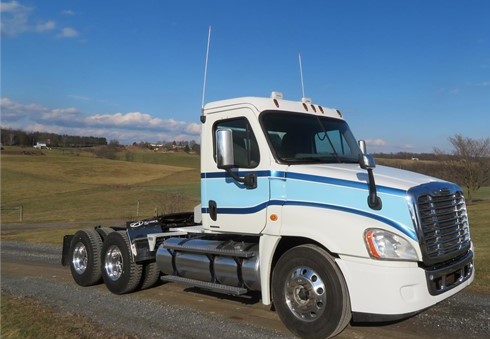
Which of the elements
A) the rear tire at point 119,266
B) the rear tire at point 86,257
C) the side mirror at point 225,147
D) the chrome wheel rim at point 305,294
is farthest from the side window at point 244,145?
the rear tire at point 86,257

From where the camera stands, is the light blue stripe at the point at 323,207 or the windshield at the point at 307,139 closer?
the light blue stripe at the point at 323,207

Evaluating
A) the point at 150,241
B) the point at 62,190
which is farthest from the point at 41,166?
the point at 150,241

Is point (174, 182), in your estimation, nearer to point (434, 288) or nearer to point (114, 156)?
point (114, 156)

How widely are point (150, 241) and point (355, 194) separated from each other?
389cm

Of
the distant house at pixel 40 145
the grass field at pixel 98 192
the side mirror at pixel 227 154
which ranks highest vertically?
the distant house at pixel 40 145

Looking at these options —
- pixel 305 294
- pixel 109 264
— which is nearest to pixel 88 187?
pixel 109 264

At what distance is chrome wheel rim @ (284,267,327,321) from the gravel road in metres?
0.39

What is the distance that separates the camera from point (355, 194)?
199 inches

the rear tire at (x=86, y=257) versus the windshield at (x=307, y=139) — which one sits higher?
the windshield at (x=307, y=139)

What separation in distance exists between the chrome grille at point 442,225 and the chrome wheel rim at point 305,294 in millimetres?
1164

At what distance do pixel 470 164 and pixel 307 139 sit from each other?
42.9 metres

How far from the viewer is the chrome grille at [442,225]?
4.84m

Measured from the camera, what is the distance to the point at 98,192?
5594cm

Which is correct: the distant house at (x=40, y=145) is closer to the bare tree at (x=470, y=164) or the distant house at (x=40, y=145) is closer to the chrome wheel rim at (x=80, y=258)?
the bare tree at (x=470, y=164)
